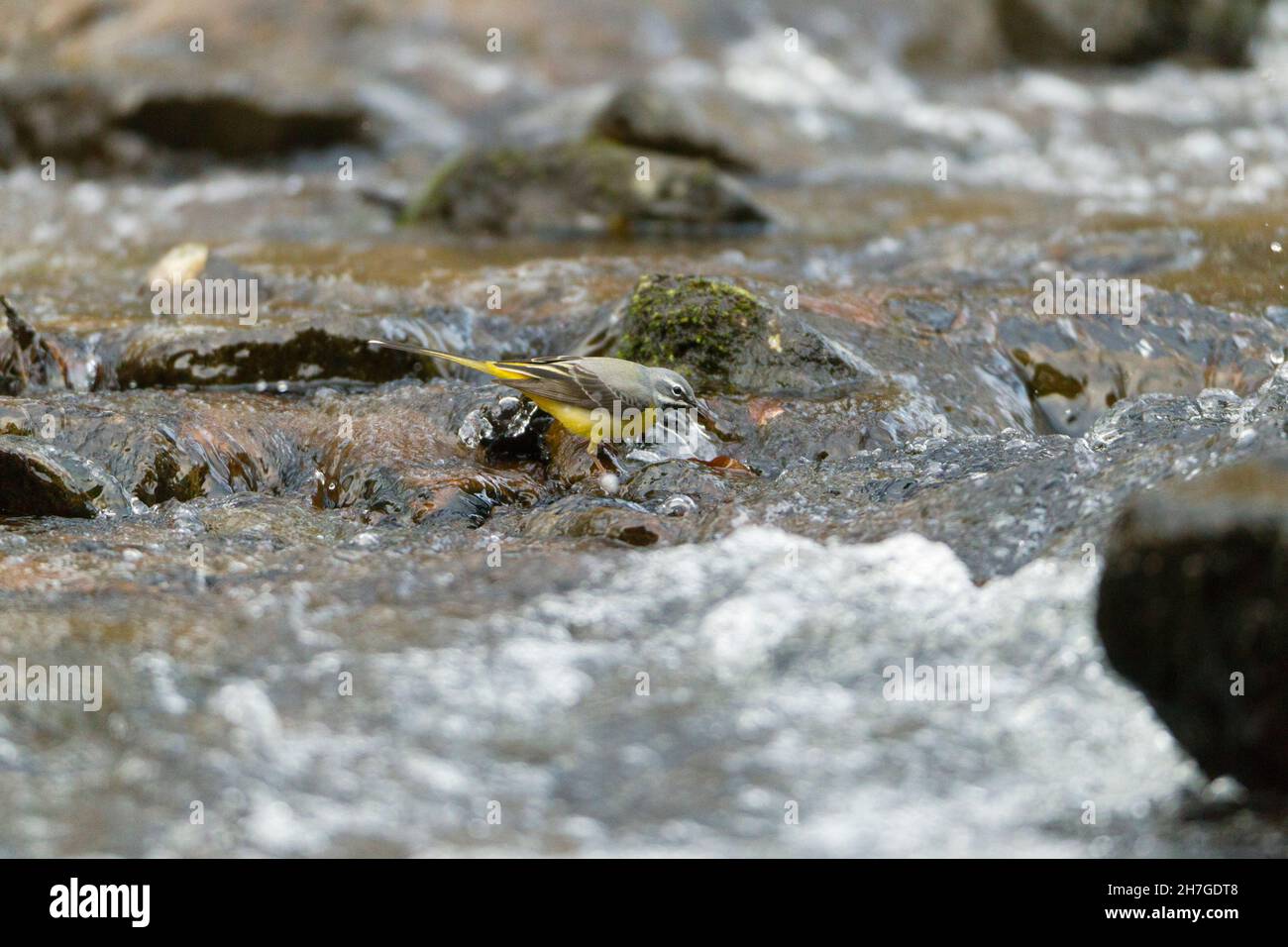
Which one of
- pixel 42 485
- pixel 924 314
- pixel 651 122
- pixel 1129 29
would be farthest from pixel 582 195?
pixel 1129 29

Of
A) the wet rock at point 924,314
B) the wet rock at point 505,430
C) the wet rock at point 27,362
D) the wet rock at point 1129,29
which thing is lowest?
the wet rock at point 505,430

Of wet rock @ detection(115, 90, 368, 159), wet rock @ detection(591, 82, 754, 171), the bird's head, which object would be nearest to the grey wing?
the bird's head

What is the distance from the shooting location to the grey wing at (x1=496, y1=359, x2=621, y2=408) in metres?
7.05

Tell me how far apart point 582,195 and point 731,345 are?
4768 mm

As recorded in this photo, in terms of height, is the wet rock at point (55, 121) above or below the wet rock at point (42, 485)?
above

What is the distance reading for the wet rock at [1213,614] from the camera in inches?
158

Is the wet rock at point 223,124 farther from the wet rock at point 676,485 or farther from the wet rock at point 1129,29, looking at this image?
the wet rock at point 676,485

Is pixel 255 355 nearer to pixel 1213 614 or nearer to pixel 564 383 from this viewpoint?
pixel 564 383

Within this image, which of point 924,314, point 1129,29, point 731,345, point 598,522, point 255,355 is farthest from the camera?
point 1129,29

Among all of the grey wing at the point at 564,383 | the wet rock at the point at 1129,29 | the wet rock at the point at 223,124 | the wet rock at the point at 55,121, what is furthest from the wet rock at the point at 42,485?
the wet rock at the point at 1129,29

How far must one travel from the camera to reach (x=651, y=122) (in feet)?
44.9

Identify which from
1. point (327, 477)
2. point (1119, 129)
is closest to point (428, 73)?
point (1119, 129)

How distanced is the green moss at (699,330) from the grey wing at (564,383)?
98 cm

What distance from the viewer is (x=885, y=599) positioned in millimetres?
5613
